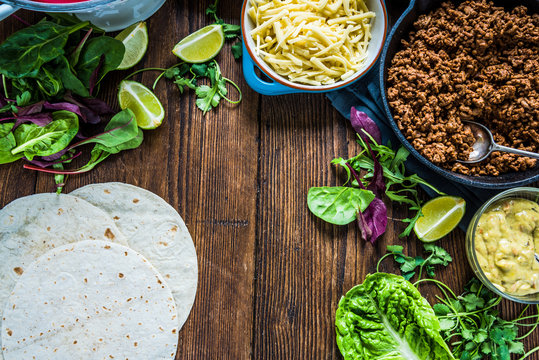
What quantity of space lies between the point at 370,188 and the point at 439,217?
0.34m

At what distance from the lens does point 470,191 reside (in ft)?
6.48

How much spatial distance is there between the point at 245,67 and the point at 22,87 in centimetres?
99

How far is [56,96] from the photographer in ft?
6.35

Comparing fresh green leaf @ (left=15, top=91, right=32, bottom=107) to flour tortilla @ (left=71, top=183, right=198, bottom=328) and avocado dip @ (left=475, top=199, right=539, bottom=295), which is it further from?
avocado dip @ (left=475, top=199, right=539, bottom=295)

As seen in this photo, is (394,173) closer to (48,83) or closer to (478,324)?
(478,324)

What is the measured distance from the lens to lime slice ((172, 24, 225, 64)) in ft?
6.50

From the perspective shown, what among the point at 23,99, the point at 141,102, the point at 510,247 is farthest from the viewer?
the point at 141,102

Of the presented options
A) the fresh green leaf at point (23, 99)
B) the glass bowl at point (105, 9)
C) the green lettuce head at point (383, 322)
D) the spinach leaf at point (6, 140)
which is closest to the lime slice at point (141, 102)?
the glass bowl at point (105, 9)

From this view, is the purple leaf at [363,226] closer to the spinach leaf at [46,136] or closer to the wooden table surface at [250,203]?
the wooden table surface at [250,203]

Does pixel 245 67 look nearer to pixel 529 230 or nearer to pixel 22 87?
pixel 22 87

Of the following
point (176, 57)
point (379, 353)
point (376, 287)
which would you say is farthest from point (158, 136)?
point (379, 353)

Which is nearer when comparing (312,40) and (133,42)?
(312,40)

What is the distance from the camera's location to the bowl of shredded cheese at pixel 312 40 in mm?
1796

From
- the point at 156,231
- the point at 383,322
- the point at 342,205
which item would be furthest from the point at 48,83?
the point at 383,322
